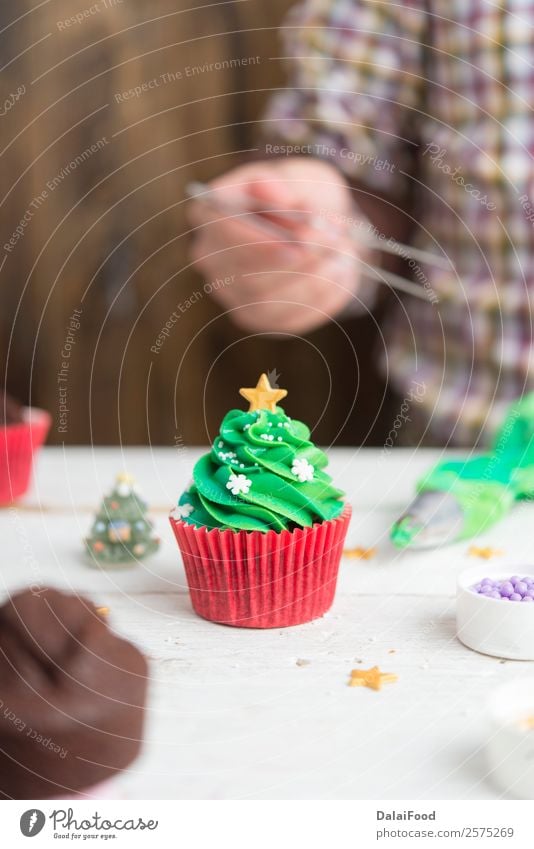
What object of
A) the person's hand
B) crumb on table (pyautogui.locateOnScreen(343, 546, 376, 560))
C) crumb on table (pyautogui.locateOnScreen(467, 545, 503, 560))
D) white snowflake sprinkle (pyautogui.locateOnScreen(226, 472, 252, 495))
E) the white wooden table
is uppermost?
the person's hand

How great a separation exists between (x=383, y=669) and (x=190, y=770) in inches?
6.1

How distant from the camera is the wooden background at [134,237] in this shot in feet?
5.16

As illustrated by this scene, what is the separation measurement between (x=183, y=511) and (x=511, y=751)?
331 mm

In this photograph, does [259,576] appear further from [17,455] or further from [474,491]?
[17,455]

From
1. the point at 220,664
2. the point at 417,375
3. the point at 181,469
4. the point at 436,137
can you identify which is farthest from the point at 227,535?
the point at 436,137

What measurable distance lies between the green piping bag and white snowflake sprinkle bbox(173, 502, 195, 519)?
197 millimetres

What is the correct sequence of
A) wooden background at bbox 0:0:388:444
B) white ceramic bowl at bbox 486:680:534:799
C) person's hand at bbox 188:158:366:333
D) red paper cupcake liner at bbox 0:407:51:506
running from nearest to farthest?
white ceramic bowl at bbox 486:680:534:799
red paper cupcake liner at bbox 0:407:51:506
person's hand at bbox 188:158:366:333
wooden background at bbox 0:0:388:444

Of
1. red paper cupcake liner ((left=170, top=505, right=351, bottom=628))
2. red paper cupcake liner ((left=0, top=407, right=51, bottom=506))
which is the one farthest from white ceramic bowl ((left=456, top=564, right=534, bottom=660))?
red paper cupcake liner ((left=0, top=407, right=51, bottom=506))

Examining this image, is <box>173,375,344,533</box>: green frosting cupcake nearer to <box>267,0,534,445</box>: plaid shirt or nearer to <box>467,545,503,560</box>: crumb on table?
<box>467,545,503,560</box>: crumb on table

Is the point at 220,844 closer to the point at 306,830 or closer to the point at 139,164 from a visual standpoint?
the point at 306,830

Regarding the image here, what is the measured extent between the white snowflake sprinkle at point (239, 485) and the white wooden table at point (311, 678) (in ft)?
0.33

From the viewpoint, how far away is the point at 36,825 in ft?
1.63

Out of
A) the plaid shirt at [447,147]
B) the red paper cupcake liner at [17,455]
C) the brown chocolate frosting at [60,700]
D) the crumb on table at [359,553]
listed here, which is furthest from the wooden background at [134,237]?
the brown chocolate frosting at [60,700]

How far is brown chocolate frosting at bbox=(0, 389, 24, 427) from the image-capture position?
962mm
